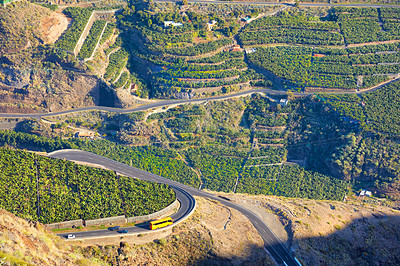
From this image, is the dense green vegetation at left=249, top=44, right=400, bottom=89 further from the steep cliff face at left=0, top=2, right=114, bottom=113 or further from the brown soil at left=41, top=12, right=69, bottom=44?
the brown soil at left=41, top=12, right=69, bottom=44

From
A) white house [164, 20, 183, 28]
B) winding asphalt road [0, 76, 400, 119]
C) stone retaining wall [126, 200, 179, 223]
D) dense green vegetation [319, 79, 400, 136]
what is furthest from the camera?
white house [164, 20, 183, 28]

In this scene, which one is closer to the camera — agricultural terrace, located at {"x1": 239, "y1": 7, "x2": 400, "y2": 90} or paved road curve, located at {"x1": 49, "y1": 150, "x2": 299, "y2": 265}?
paved road curve, located at {"x1": 49, "y1": 150, "x2": 299, "y2": 265}

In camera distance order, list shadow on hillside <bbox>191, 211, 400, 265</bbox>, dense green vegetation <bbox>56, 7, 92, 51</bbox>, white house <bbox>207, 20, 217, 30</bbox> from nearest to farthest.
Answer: shadow on hillside <bbox>191, 211, 400, 265</bbox> < dense green vegetation <bbox>56, 7, 92, 51</bbox> < white house <bbox>207, 20, 217, 30</bbox>

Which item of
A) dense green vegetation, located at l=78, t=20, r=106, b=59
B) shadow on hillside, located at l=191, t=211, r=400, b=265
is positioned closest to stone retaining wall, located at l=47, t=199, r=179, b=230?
shadow on hillside, located at l=191, t=211, r=400, b=265

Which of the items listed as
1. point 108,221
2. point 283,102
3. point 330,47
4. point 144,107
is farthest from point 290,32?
point 108,221

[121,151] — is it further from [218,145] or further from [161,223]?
[161,223]

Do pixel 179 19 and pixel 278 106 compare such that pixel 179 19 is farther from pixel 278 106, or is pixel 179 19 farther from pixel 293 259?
pixel 293 259
